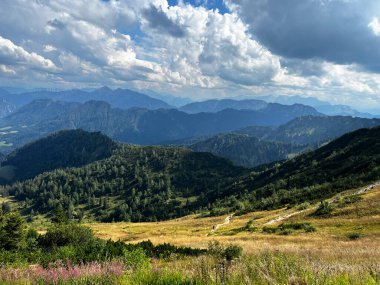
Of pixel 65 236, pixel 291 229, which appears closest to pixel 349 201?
pixel 291 229

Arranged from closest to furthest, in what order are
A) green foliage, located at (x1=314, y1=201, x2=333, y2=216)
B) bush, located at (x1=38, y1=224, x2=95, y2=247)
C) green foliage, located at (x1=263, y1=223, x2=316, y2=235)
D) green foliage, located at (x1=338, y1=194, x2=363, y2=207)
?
bush, located at (x1=38, y1=224, x2=95, y2=247) → green foliage, located at (x1=263, y1=223, x2=316, y2=235) → green foliage, located at (x1=314, y1=201, x2=333, y2=216) → green foliage, located at (x1=338, y1=194, x2=363, y2=207)

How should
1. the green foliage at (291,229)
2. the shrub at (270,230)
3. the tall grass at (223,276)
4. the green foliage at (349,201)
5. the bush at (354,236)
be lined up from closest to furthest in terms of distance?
the tall grass at (223,276)
the bush at (354,236)
the green foliage at (291,229)
the shrub at (270,230)
the green foliage at (349,201)

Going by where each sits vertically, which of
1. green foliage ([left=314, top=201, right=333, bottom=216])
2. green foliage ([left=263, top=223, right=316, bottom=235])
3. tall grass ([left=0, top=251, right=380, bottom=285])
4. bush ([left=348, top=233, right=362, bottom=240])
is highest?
tall grass ([left=0, top=251, right=380, bottom=285])

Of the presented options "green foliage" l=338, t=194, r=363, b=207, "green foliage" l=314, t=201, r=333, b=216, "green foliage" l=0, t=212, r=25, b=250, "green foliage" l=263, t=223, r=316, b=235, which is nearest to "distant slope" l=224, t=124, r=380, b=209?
"green foliage" l=338, t=194, r=363, b=207

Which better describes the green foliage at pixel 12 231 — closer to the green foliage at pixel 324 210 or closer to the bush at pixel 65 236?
the bush at pixel 65 236

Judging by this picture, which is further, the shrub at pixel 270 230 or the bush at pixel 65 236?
the shrub at pixel 270 230

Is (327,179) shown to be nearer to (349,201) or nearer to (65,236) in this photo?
(349,201)

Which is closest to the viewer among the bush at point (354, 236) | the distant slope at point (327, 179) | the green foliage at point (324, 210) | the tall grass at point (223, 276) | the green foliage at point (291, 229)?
the tall grass at point (223, 276)

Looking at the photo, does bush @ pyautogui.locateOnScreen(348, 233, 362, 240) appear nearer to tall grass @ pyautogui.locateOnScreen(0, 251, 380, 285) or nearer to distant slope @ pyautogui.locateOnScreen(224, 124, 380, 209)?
tall grass @ pyautogui.locateOnScreen(0, 251, 380, 285)

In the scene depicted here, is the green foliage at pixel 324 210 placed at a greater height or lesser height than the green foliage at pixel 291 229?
greater

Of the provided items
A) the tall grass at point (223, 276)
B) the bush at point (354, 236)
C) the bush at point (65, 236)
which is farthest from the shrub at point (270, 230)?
the tall grass at point (223, 276)

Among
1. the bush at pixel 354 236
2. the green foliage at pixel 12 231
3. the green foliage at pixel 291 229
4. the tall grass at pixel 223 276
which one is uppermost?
the tall grass at pixel 223 276

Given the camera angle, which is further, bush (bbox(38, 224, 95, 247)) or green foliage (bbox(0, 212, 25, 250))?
green foliage (bbox(0, 212, 25, 250))

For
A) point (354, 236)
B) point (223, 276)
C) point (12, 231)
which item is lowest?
point (12, 231)
